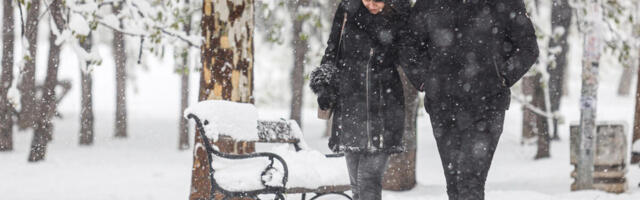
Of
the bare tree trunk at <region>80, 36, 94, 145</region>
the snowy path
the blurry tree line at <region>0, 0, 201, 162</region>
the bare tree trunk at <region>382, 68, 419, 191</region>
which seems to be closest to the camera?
the snowy path

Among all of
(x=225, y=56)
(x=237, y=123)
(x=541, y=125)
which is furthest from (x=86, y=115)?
(x=237, y=123)

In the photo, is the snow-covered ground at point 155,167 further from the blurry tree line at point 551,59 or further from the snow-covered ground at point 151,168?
the blurry tree line at point 551,59

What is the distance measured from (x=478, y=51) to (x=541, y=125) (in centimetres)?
1019

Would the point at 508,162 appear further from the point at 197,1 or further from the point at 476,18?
the point at 476,18

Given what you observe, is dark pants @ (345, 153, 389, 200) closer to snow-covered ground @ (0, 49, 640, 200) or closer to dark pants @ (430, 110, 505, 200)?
dark pants @ (430, 110, 505, 200)

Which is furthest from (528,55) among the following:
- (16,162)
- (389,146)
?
(16,162)

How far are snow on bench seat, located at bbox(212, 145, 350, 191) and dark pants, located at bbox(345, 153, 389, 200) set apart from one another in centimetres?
130

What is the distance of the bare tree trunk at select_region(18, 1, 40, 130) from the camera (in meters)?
12.5

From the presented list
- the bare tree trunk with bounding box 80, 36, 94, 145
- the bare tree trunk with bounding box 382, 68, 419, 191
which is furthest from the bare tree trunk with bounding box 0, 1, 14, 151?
the bare tree trunk with bounding box 382, 68, 419, 191

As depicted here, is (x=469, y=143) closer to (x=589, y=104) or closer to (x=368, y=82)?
(x=368, y=82)

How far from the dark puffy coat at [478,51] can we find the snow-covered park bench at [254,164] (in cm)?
200

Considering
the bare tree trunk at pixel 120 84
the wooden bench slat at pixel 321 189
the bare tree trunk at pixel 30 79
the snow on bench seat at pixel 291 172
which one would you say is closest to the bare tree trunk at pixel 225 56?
the snow on bench seat at pixel 291 172

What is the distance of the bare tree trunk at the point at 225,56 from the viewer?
264 inches

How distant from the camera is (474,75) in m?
4.03
